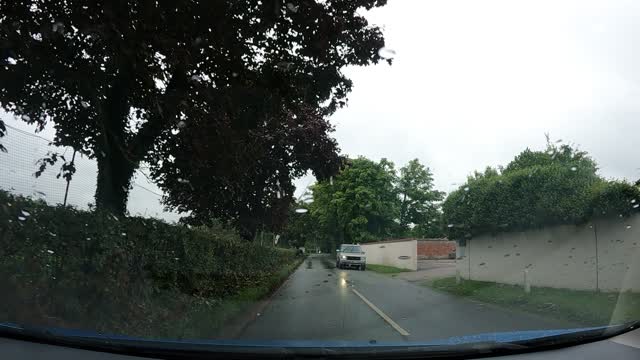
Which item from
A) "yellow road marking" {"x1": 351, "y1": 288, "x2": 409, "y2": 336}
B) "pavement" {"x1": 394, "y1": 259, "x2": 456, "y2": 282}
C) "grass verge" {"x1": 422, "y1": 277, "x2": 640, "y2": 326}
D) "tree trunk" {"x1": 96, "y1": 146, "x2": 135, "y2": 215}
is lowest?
"yellow road marking" {"x1": 351, "y1": 288, "x2": 409, "y2": 336}

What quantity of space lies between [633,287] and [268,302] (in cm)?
865

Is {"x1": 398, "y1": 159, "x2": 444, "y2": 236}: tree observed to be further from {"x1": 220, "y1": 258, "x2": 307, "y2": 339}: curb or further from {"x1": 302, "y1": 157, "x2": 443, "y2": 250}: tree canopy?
{"x1": 220, "y1": 258, "x2": 307, "y2": 339}: curb

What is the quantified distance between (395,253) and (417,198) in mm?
25900

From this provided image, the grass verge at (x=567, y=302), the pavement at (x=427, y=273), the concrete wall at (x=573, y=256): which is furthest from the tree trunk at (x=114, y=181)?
the pavement at (x=427, y=273)

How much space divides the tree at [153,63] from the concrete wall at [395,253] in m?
27.5

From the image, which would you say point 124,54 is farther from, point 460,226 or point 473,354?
point 460,226

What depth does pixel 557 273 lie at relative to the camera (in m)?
15.7

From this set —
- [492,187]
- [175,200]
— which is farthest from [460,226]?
[175,200]

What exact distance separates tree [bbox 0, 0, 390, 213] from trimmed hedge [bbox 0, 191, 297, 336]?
2.85ft

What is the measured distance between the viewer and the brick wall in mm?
42294

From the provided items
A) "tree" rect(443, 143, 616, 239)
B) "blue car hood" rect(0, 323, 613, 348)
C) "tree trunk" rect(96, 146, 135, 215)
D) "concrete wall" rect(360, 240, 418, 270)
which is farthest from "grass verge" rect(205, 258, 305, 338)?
"concrete wall" rect(360, 240, 418, 270)

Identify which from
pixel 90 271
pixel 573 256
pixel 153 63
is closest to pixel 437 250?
pixel 573 256

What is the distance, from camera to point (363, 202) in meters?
57.6

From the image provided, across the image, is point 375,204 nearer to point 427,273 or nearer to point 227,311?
point 427,273
